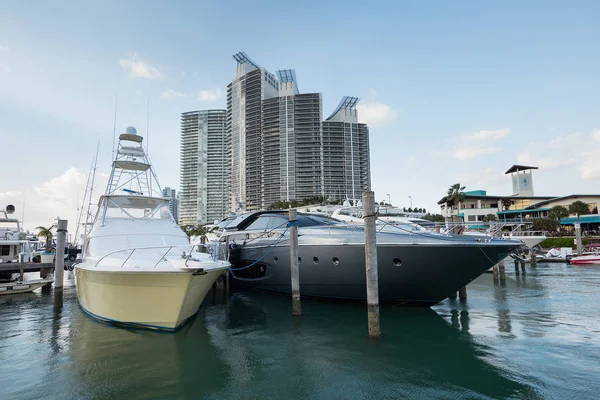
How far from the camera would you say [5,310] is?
12.0 m

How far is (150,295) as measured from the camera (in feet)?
25.9

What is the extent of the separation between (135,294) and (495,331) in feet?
29.7

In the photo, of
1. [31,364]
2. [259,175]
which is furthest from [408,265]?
[259,175]

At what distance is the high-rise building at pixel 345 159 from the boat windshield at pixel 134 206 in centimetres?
8726

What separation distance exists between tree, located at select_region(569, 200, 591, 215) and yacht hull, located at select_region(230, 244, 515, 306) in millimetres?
45772

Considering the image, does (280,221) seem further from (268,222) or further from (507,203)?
(507,203)

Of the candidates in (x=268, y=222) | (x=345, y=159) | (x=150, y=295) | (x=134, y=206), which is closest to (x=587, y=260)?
(x=268, y=222)

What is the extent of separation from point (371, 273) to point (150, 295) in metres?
5.28

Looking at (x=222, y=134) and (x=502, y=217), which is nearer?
(x=502, y=217)

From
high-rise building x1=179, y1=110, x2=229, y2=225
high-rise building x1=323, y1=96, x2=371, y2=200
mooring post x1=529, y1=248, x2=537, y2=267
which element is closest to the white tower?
mooring post x1=529, y1=248, x2=537, y2=267

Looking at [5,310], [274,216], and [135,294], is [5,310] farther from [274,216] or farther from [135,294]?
[274,216]

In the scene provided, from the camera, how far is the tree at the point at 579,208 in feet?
145

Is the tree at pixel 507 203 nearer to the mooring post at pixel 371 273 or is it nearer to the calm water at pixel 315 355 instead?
the calm water at pixel 315 355

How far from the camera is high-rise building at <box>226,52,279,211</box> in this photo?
342 ft
